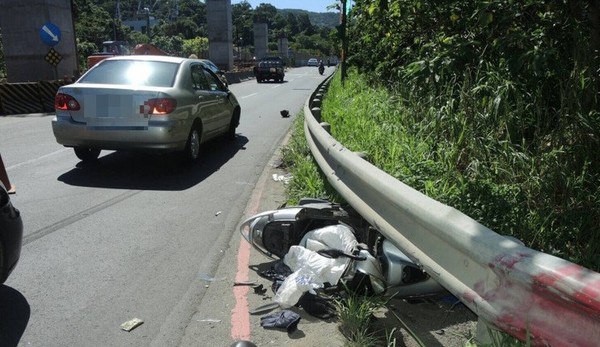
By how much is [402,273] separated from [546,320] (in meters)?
1.60

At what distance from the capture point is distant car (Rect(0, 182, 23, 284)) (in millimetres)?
3381

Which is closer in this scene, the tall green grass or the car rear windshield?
the tall green grass

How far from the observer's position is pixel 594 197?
11.6ft

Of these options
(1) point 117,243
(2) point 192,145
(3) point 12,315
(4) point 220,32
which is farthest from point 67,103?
(4) point 220,32

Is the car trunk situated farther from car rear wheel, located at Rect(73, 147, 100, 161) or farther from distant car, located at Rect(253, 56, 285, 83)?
distant car, located at Rect(253, 56, 285, 83)

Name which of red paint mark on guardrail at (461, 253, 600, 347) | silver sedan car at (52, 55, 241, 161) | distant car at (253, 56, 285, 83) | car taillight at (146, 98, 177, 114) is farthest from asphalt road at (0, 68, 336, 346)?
distant car at (253, 56, 285, 83)

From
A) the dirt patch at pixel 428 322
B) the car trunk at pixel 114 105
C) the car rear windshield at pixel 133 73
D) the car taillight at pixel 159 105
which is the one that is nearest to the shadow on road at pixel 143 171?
the car trunk at pixel 114 105

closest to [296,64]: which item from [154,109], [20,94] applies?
[20,94]

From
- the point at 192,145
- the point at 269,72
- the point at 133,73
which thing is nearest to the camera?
the point at 133,73

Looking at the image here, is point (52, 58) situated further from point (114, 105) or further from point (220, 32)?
point (220, 32)

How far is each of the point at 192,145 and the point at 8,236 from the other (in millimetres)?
4562

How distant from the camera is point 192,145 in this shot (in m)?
7.90

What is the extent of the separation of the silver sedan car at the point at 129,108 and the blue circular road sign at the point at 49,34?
15.5 metres

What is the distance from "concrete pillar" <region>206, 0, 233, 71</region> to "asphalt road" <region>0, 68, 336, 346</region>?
4903 cm
